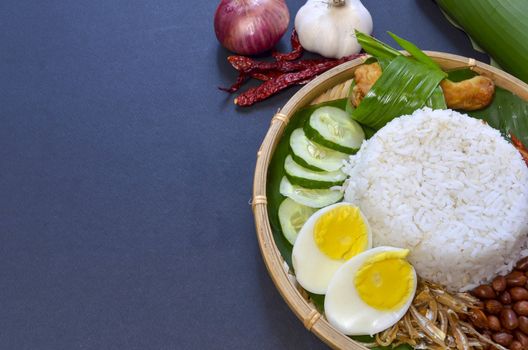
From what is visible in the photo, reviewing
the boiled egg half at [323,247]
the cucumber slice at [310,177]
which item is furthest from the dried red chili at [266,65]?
the boiled egg half at [323,247]

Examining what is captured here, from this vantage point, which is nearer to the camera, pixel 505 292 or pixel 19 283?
pixel 505 292

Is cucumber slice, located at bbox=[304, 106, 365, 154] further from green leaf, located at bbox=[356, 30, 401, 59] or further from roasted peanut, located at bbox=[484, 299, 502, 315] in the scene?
roasted peanut, located at bbox=[484, 299, 502, 315]

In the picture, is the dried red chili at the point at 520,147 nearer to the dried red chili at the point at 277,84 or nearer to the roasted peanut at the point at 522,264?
the roasted peanut at the point at 522,264

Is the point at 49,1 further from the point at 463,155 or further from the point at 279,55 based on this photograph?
the point at 463,155

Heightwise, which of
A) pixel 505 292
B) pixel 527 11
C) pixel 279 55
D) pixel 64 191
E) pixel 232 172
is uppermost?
→ pixel 527 11

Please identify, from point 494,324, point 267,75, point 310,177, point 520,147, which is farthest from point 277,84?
point 494,324

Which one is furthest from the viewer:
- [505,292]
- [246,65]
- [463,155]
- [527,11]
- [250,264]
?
[246,65]

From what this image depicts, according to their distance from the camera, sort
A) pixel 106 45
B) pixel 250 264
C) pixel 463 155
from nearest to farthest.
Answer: pixel 463 155
pixel 250 264
pixel 106 45

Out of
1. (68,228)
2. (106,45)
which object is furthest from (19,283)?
(106,45)
